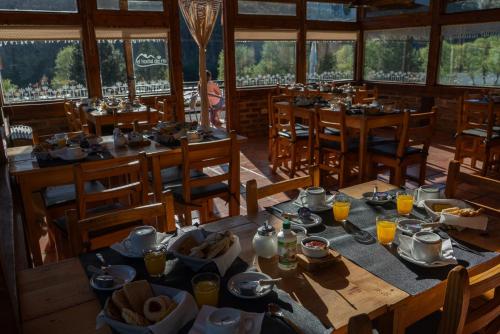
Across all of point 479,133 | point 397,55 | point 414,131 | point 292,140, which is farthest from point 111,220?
point 397,55

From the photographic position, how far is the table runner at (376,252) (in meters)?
1.37

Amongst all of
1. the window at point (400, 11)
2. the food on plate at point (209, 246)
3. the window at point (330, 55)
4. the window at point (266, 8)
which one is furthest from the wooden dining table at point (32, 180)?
the window at point (400, 11)

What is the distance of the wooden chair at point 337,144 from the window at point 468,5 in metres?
3.67

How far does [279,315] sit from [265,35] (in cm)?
662

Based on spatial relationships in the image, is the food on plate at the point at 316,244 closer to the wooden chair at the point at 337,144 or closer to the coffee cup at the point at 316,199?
the coffee cup at the point at 316,199

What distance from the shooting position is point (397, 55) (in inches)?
308

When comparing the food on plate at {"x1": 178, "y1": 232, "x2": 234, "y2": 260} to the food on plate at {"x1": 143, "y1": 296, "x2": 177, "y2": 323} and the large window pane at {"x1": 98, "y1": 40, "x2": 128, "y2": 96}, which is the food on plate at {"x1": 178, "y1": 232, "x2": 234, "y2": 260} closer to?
the food on plate at {"x1": 143, "y1": 296, "x2": 177, "y2": 323}

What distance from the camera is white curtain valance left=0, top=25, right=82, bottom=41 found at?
18.2 ft

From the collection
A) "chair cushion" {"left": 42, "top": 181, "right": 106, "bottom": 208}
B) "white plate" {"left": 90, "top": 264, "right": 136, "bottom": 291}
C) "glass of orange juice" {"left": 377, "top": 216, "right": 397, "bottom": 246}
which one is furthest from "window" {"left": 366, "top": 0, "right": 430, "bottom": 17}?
"white plate" {"left": 90, "top": 264, "right": 136, "bottom": 291}

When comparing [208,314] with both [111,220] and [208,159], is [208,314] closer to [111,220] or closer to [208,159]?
[111,220]

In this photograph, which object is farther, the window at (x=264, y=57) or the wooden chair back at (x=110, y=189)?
the window at (x=264, y=57)

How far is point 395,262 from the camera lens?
1481 mm

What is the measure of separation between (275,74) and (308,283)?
6.58 m

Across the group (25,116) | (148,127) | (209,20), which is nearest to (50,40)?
(25,116)
